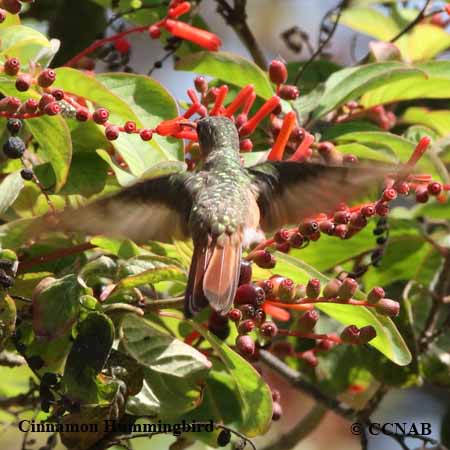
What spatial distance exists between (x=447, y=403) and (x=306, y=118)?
165 cm

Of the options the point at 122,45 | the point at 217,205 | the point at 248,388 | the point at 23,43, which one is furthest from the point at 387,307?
the point at 122,45

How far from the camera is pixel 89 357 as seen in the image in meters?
2.14

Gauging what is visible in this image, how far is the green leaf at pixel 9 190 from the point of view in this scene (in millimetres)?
2275

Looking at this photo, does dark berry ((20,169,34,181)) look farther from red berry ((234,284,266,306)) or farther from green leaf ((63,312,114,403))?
red berry ((234,284,266,306))

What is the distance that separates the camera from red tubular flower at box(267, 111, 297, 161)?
2324 millimetres

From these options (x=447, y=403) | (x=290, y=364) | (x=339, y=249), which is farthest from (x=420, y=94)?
(x=447, y=403)

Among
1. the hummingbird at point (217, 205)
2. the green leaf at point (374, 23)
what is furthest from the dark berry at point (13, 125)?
the green leaf at point (374, 23)

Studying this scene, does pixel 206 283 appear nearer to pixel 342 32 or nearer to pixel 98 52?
pixel 98 52

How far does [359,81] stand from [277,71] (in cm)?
29

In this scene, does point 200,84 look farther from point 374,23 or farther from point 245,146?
point 374,23

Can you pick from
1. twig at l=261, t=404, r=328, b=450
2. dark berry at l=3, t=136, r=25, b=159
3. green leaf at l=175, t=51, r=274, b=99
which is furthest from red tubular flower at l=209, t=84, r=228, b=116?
twig at l=261, t=404, r=328, b=450

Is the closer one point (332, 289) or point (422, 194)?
point (332, 289)

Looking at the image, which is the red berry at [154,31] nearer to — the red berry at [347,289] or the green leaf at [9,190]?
the green leaf at [9,190]

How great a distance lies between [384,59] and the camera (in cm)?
316
